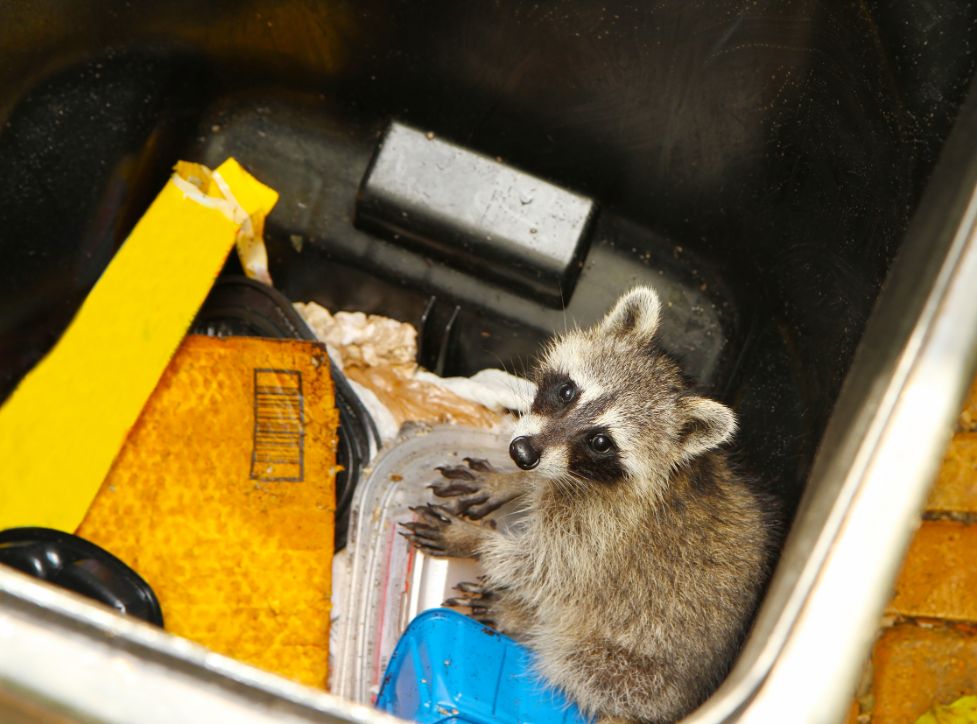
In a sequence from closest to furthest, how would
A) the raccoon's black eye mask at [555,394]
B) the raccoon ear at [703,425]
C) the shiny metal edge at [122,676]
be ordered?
the shiny metal edge at [122,676]
the raccoon ear at [703,425]
the raccoon's black eye mask at [555,394]

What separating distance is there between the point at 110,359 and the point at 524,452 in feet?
2.93

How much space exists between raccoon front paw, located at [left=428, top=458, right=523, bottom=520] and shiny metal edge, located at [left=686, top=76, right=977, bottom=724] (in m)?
0.85

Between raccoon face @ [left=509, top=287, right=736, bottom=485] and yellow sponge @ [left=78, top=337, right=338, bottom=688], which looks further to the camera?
yellow sponge @ [left=78, top=337, right=338, bottom=688]

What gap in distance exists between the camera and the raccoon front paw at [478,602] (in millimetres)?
1902

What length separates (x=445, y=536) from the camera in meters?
1.87

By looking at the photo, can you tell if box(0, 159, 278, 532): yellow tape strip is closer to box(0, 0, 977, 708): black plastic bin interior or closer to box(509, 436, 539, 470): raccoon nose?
box(0, 0, 977, 708): black plastic bin interior

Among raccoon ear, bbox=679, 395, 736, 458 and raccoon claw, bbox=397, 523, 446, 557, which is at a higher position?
raccoon ear, bbox=679, 395, 736, 458

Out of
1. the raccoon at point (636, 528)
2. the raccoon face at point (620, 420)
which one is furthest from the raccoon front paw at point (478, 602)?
the raccoon face at point (620, 420)

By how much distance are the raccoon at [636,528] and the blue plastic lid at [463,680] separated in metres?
0.05

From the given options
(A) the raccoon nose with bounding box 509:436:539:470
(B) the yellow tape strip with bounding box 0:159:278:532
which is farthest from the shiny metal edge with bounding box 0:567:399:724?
(B) the yellow tape strip with bounding box 0:159:278:532

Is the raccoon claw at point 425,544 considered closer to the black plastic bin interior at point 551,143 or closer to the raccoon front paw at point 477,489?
the raccoon front paw at point 477,489

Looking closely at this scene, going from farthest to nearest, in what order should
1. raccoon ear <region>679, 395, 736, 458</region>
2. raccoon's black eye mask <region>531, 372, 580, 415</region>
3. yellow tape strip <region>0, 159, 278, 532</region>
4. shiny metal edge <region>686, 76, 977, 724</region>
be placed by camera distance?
yellow tape strip <region>0, 159, 278, 532</region> → raccoon's black eye mask <region>531, 372, 580, 415</region> → raccoon ear <region>679, 395, 736, 458</region> → shiny metal edge <region>686, 76, 977, 724</region>

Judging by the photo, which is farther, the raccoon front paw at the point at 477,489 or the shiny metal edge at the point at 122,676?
the raccoon front paw at the point at 477,489

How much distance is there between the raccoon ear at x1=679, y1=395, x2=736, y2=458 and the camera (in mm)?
1516
